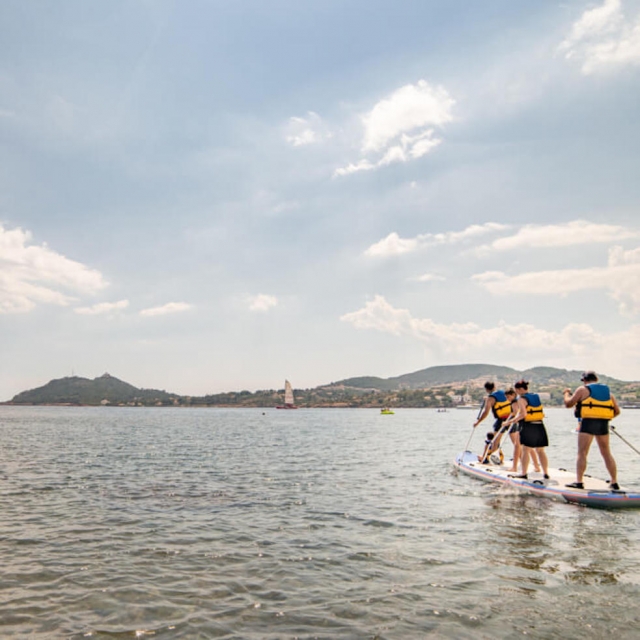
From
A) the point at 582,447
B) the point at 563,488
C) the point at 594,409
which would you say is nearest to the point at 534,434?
the point at 563,488

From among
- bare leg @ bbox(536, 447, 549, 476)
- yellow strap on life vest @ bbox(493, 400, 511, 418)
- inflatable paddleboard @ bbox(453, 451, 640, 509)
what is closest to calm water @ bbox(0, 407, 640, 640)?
inflatable paddleboard @ bbox(453, 451, 640, 509)

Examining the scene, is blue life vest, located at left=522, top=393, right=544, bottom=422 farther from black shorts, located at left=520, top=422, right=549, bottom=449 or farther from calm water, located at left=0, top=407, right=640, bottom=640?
calm water, located at left=0, top=407, right=640, bottom=640

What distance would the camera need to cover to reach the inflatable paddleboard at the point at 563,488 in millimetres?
15344

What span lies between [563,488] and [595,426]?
288 centimetres

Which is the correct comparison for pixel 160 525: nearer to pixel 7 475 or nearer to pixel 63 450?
pixel 7 475

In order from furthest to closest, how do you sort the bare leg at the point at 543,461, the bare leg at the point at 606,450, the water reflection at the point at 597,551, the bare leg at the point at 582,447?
the bare leg at the point at 543,461, the bare leg at the point at 582,447, the bare leg at the point at 606,450, the water reflection at the point at 597,551

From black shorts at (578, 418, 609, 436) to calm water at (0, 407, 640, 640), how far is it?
8.01 feet

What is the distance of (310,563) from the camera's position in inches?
393

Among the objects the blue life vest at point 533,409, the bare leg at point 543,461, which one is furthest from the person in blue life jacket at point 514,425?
the bare leg at point 543,461

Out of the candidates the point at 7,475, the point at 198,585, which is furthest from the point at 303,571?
the point at 7,475

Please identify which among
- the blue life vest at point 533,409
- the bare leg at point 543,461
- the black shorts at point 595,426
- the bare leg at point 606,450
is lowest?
the bare leg at point 543,461

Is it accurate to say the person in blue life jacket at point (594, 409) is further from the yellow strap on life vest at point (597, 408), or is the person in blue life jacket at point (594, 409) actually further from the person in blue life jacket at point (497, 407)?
the person in blue life jacket at point (497, 407)

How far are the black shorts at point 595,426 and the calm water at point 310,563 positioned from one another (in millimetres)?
2441

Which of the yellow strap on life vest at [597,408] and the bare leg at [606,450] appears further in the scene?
the bare leg at [606,450]
